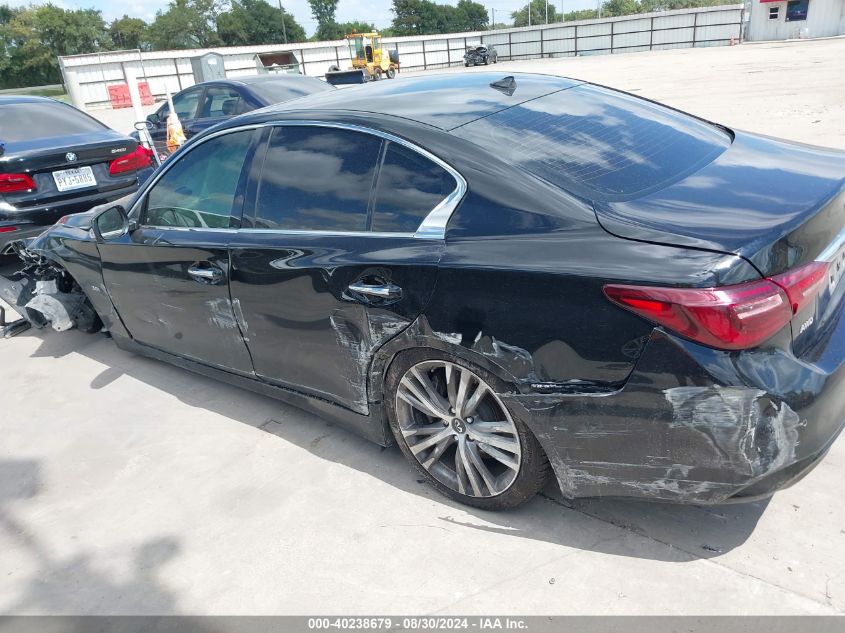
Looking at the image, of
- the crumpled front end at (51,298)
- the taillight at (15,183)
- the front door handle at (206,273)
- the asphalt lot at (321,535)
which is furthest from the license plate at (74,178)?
the front door handle at (206,273)

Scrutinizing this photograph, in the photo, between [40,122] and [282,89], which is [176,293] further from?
[282,89]

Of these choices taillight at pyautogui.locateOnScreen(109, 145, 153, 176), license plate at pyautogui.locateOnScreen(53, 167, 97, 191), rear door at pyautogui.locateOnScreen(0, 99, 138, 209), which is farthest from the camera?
taillight at pyautogui.locateOnScreen(109, 145, 153, 176)

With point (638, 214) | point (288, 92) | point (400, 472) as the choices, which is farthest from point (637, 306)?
point (288, 92)

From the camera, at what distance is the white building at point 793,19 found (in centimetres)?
4181

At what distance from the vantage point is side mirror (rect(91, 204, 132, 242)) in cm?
382

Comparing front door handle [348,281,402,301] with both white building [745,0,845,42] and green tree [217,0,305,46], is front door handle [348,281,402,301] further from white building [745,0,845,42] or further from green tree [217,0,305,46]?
green tree [217,0,305,46]

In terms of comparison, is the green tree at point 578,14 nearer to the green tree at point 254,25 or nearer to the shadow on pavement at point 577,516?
the green tree at point 254,25

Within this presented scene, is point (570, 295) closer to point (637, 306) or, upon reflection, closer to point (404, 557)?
point (637, 306)

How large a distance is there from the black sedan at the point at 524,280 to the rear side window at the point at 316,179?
0.01 metres

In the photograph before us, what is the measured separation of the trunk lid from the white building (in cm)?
4922

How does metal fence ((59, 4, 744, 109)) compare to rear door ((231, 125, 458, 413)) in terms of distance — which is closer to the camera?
rear door ((231, 125, 458, 413))

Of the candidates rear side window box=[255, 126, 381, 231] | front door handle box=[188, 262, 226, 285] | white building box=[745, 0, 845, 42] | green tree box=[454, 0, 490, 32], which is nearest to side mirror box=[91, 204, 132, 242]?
front door handle box=[188, 262, 226, 285]

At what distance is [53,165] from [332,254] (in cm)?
473

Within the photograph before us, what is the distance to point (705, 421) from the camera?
2.03 metres
